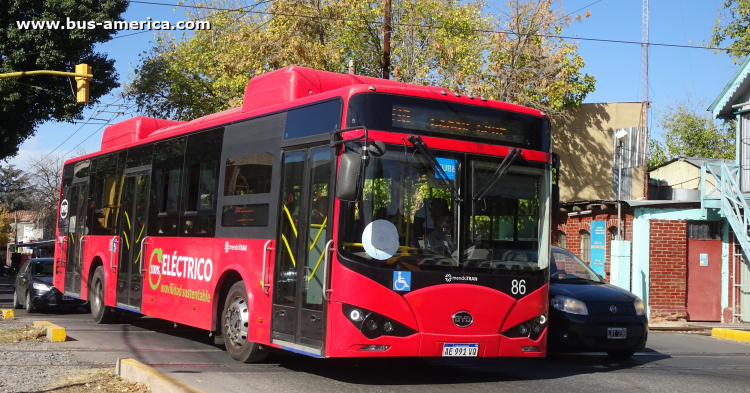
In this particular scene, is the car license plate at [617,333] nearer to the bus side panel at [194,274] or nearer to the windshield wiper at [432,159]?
the windshield wiper at [432,159]

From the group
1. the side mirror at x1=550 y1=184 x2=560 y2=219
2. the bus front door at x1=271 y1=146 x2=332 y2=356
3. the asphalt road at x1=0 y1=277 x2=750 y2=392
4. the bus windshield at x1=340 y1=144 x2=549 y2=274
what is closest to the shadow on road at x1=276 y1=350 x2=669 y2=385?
the asphalt road at x1=0 y1=277 x2=750 y2=392

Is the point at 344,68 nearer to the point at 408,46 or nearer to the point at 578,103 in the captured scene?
the point at 408,46

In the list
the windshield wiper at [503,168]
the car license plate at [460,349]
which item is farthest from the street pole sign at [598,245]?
the car license plate at [460,349]

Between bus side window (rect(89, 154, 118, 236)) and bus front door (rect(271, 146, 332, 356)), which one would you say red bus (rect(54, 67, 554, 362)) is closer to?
bus front door (rect(271, 146, 332, 356))

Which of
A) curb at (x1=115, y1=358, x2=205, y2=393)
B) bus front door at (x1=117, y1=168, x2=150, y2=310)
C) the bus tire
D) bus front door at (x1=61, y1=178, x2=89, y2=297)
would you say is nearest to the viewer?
curb at (x1=115, y1=358, x2=205, y2=393)

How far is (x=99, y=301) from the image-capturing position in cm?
1555

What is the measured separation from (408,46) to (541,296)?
2057cm

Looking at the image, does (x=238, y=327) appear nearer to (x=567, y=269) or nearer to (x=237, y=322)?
(x=237, y=322)

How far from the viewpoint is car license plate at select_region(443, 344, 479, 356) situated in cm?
832

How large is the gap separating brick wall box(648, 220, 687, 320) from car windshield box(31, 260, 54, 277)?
15415 mm

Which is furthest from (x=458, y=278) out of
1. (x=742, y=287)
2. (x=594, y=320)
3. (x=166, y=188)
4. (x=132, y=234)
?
(x=742, y=287)

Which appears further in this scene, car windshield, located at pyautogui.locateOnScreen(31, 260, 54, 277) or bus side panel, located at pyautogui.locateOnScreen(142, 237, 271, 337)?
car windshield, located at pyautogui.locateOnScreen(31, 260, 54, 277)

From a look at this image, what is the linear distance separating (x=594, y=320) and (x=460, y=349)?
327cm

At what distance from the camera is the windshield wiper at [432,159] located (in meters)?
8.26
